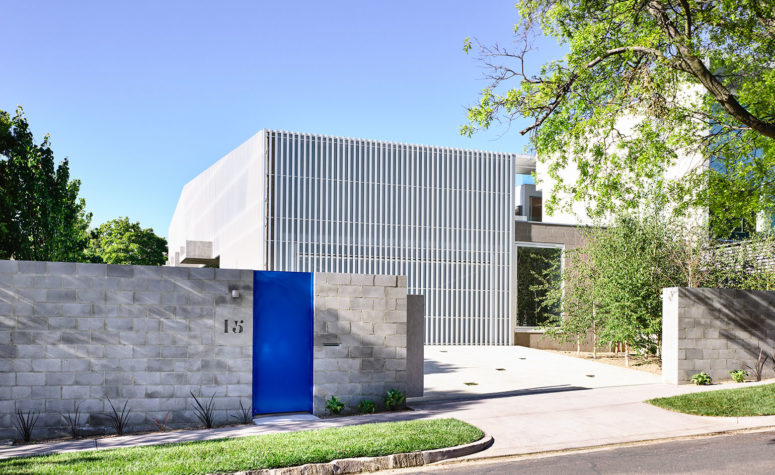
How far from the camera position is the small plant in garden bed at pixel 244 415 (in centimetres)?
1084

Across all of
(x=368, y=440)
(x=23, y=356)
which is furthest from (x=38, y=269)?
(x=368, y=440)

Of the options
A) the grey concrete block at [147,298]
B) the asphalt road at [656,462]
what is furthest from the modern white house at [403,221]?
Result: the asphalt road at [656,462]

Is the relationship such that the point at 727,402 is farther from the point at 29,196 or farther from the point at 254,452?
the point at 29,196

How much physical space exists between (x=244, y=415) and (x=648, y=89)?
32.1 ft

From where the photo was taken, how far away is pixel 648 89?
1271 centimetres

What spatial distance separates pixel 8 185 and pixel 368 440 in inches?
766

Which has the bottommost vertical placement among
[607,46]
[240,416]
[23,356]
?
[240,416]

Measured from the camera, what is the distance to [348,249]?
87.6 ft

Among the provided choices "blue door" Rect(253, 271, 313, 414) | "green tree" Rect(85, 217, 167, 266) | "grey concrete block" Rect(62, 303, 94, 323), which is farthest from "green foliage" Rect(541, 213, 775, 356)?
"green tree" Rect(85, 217, 167, 266)

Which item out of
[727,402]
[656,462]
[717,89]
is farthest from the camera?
[717,89]

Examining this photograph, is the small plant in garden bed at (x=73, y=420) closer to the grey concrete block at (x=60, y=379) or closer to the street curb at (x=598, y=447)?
the grey concrete block at (x=60, y=379)

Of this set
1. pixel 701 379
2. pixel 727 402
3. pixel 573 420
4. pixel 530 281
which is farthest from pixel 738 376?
pixel 530 281

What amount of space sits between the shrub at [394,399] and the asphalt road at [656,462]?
364 cm

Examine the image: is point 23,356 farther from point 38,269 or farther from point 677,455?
point 677,455
